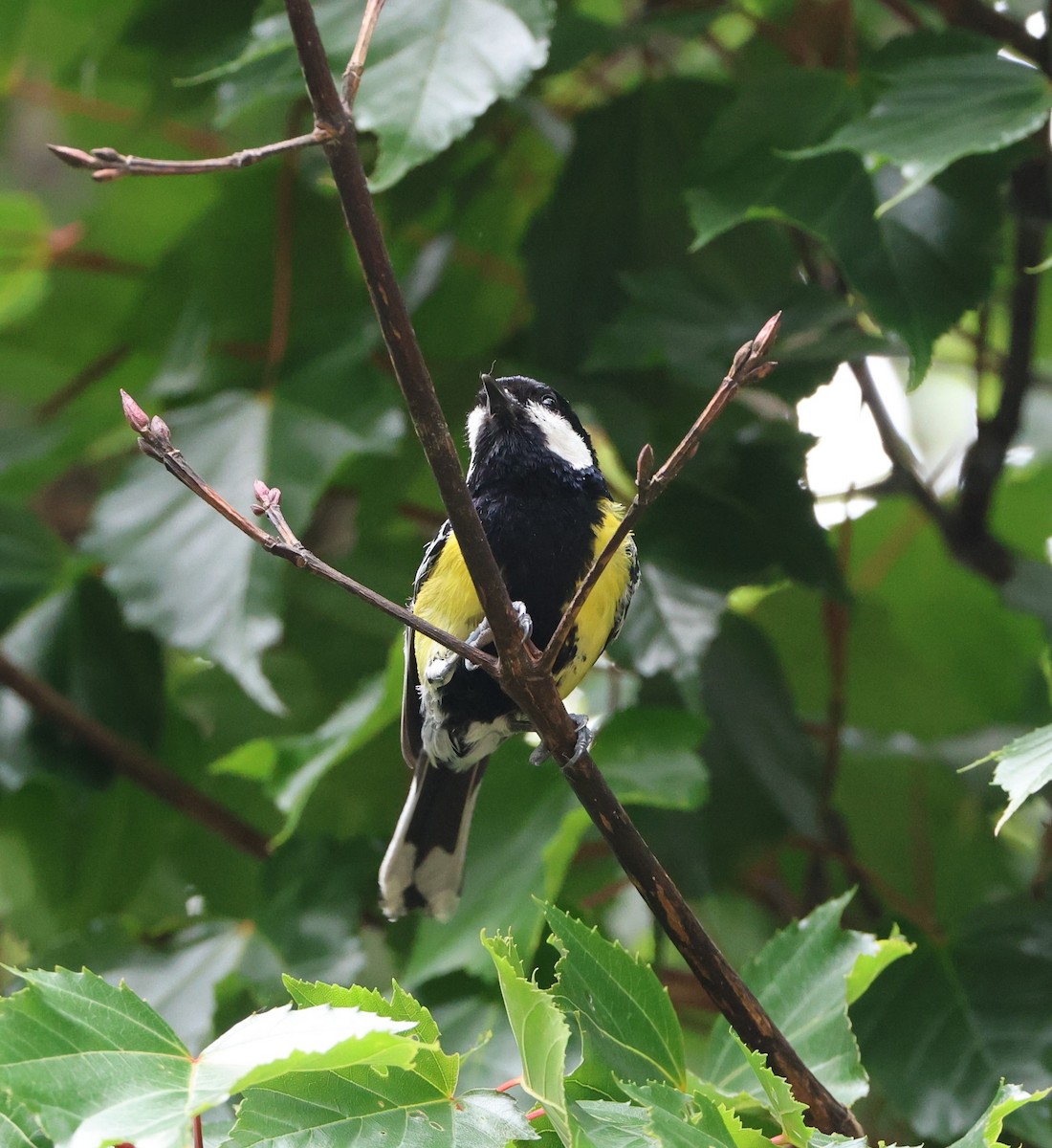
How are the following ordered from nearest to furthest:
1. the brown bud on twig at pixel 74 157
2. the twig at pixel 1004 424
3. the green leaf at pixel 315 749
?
the brown bud on twig at pixel 74 157, the green leaf at pixel 315 749, the twig at pixel 1004 424

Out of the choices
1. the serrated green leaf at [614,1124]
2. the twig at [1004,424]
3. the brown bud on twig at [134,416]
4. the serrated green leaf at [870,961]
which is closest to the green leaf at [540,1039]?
the serrated green leaf at [614,1124]

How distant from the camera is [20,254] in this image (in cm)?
238

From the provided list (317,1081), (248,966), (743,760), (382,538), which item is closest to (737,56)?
(382,538)

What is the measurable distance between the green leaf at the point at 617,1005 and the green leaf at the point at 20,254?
172cm

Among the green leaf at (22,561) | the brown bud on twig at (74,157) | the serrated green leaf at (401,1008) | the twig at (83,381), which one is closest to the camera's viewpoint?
the brown bud on twig at (74,157)

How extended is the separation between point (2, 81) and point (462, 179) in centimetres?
90

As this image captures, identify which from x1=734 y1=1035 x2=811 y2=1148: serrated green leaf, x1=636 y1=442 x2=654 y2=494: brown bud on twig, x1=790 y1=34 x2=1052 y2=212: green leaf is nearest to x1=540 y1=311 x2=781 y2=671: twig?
x1=636 y1=442 x2=654 y2=494: brown bud on twig

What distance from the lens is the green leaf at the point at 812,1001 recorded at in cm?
126

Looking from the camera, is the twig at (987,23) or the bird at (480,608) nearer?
the bird at (480,608)

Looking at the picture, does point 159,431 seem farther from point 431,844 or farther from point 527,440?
point 431,844

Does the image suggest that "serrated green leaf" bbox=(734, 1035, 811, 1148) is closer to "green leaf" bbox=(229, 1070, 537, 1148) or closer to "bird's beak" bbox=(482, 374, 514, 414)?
"green leaf" bbox=(229, 1070, 537, 1148)

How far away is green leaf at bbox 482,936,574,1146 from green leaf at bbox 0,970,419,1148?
108 millimetres

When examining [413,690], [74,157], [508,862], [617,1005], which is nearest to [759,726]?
[508,862]

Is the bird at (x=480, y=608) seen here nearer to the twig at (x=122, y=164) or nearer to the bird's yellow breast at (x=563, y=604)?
the bird's yellow breast at (x=563, y=604)
